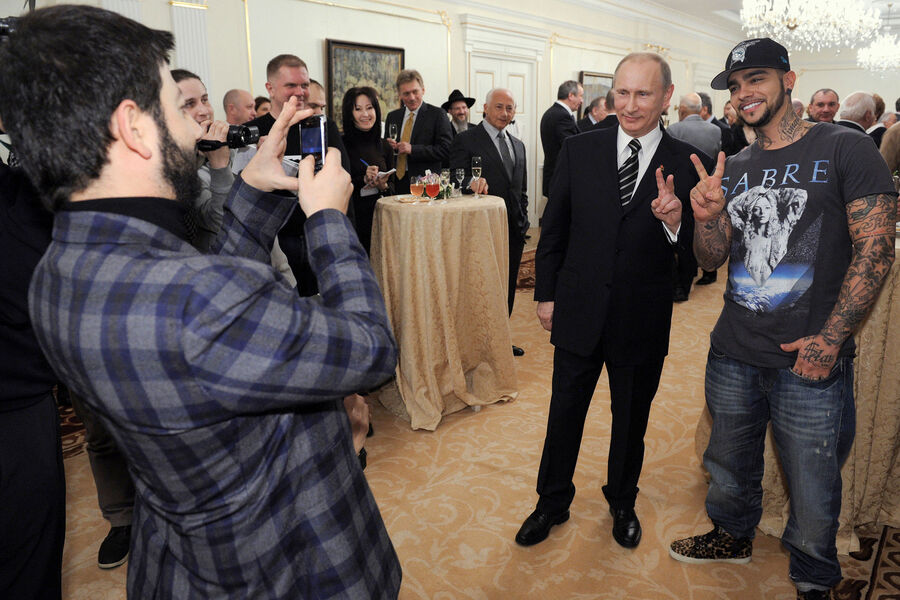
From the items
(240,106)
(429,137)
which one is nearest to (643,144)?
(429,137)

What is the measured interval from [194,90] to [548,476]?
2151mm

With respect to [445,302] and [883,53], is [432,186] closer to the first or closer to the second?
[445,302]

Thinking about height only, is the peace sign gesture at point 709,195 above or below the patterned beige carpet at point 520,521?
above

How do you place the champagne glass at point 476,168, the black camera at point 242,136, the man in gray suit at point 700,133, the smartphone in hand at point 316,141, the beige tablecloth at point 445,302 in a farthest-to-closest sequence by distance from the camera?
the man in gray suit at point 700,133
the champagne glass at point 476,168
the beige tablecloth at point 445,302
the black camera at point 242,136
the smartphone in hand at point 316,141

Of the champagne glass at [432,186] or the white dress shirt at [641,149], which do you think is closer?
the white dress shirt at [641,149]

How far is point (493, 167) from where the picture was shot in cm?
398

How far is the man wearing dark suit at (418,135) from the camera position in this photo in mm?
4641

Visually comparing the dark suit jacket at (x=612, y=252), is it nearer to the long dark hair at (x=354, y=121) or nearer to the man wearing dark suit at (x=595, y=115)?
the long dark hair at (x=354, y=121)

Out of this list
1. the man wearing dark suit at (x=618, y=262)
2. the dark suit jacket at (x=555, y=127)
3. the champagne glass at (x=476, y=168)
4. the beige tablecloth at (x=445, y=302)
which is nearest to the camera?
the man wearing dark suit at (x=618, y=262)

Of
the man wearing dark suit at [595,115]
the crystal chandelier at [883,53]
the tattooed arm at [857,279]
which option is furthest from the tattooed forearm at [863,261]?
the crystal chandelier at [883,53]

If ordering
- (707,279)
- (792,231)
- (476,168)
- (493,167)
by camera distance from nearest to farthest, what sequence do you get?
(792,231) → (476,168) → (493,167) → (707,279)

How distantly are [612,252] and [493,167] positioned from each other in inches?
83.5

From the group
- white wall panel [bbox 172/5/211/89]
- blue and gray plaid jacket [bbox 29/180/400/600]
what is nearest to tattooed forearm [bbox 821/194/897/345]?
blue and gray plaid jacket [bbox 29/180/400/600]

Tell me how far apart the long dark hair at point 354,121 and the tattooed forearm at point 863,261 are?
2988 mm
